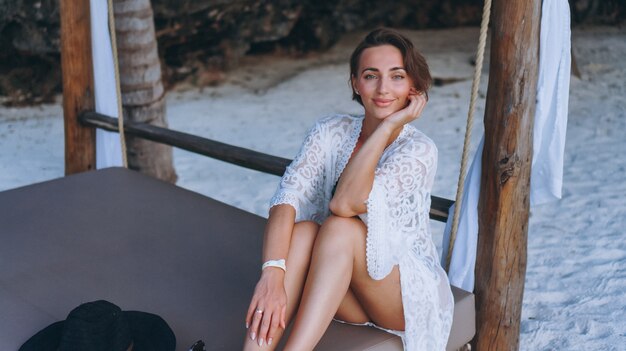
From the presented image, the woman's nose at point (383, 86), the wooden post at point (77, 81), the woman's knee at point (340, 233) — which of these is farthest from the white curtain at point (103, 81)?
the woman's knee at point (340, 233)

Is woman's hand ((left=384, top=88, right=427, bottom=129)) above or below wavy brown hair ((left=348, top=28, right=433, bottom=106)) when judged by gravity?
below

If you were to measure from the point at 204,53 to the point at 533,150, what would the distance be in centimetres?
653

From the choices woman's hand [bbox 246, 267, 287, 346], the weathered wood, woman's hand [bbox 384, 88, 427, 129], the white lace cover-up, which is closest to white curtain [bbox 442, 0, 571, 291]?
the weathered wood

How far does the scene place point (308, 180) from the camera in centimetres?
246

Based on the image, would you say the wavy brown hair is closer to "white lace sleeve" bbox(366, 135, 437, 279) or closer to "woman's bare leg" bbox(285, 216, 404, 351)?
"white lace sleeve" bbox(366, 135, 437, 279)

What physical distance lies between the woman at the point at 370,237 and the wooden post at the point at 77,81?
2291 millimetres

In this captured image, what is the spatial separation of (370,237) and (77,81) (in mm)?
2760

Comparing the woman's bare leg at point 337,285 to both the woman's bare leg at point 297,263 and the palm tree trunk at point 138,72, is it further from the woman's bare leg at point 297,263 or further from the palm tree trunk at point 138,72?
the palm tree trunk at point 138,72

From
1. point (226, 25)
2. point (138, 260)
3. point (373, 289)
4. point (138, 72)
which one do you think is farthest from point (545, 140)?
point (226, 25)

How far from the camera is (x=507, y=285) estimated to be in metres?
2.63

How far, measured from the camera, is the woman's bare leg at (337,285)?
2.07m

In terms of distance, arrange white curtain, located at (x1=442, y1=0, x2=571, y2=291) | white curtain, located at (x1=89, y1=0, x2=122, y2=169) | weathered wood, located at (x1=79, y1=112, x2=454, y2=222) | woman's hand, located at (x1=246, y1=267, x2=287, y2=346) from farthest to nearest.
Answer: white curtain, located at (x1=89, y1=0, x2=122, y2=169) → weathered wood, located at (x1=79, y1=112, x2=454, y2=222) → white curtain, located at (x1=442, y1=0, x2=571, y2=291) → woman's hand, located at (x1=246, y1=267, x2=287, y2=346)

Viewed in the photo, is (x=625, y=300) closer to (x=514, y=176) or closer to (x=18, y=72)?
(x=514, y=176)

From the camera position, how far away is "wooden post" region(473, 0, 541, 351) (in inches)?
98.8
